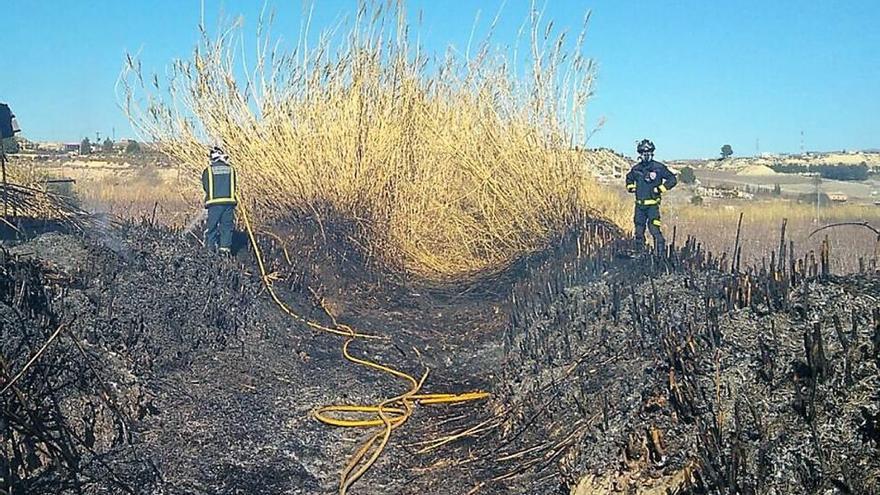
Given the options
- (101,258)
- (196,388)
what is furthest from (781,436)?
(101,258)

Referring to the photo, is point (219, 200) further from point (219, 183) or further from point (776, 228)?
point (776, 228)

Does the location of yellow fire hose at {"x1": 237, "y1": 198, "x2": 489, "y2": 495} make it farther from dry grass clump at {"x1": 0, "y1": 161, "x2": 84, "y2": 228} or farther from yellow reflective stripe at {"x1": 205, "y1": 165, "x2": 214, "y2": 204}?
dry grass clump at {"x1": 0, "y1": 161, "x2": 84, "y2": 228}

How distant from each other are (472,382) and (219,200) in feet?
15.3

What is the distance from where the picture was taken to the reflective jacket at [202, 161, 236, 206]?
36.6 ft

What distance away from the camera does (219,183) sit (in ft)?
36.9

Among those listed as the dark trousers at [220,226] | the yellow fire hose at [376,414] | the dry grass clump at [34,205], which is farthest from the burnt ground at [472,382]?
the dark trousers at [220,226]

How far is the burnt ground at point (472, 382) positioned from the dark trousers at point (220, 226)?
102 centimetres

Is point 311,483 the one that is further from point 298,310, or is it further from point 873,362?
point 298,310

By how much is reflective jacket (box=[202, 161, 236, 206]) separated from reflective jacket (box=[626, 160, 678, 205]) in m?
5.16

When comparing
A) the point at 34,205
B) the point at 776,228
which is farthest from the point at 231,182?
the point at 776,228

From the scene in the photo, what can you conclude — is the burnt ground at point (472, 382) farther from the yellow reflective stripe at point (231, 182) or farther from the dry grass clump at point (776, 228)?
the dry grass clump at point (776, 228)

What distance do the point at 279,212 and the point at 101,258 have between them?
4.66 metres

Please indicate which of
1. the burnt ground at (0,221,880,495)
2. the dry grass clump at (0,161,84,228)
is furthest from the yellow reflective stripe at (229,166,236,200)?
the dry grass clump at (0,161,84,228)

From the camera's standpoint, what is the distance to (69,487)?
5086 millimetres
